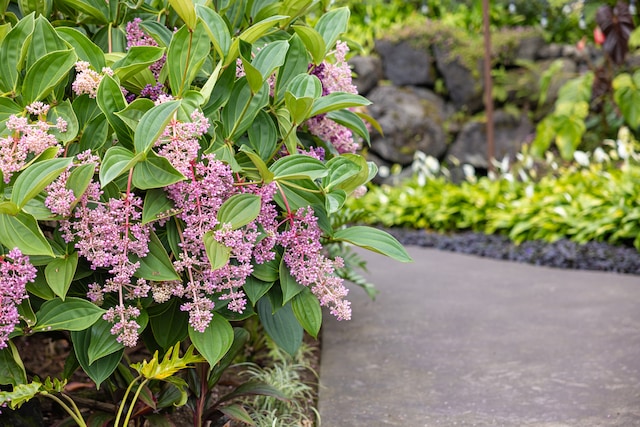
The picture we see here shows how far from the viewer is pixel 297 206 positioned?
1638 mm

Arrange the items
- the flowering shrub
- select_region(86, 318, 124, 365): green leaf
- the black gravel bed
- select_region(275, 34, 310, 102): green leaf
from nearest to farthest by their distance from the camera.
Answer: the flowering shrub → select_region(86, 318, 124, 365): green leaf → select_region(275, 34, 310, 102): green leaf → the black gravel bed

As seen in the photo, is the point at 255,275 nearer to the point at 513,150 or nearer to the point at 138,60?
the point at 138,60

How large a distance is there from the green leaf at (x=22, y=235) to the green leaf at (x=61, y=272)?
0.10 metres

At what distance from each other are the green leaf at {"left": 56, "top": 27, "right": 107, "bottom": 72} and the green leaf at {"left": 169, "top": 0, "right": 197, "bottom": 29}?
0.25 m

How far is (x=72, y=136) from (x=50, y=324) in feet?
1.33

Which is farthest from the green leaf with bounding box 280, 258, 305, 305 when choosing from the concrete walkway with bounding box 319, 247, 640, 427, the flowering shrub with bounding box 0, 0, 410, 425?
the concrete walkway with bounding box 319, 247, 640, 427

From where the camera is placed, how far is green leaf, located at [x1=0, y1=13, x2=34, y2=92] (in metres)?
1.58

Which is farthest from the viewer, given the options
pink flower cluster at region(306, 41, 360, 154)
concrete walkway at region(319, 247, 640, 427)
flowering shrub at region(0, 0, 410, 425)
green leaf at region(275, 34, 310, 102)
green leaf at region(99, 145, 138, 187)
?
concrete walkway at region(319, 247, 640, 427)

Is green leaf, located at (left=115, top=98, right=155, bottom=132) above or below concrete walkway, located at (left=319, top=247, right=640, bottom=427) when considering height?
above

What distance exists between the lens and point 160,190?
1503 millimetres

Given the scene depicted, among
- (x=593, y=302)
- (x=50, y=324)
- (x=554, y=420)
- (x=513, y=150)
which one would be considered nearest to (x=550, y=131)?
(x=513, y=150)

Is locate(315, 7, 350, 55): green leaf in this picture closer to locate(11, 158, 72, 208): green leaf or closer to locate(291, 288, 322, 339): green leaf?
locate(291, 288, 322, 339): green leaf

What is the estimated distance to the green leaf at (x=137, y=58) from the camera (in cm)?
156

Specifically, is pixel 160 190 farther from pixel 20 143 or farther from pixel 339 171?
pixel 339 171
